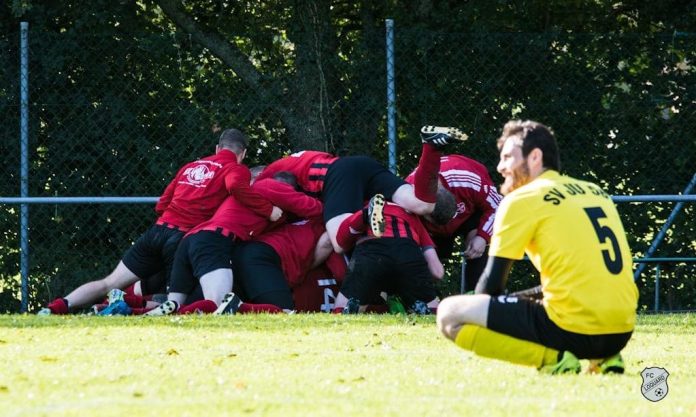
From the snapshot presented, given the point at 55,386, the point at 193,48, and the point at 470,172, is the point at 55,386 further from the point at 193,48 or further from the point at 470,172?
the point at 193,48

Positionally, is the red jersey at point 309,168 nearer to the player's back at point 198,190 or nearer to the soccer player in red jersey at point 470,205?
the player's back at point 198,190

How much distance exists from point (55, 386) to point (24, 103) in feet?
23.4

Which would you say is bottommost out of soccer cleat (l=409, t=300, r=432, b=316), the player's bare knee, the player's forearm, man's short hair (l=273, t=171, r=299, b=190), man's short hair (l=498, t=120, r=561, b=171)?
soccer cleat (l=409, t=300, r=432, b=316)

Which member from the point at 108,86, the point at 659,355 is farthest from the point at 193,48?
the point at 659,355

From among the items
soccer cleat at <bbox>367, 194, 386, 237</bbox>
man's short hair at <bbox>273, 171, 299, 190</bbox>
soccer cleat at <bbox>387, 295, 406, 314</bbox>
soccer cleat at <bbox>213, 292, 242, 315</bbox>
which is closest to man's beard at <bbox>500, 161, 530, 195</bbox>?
soccer cleat at <bbox>367, 194, 386, 237</bbox>

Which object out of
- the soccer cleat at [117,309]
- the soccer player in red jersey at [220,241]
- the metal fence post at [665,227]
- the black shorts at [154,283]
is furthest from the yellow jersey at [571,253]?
the metal fence post at [665,227]

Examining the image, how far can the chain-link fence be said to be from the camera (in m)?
13.1

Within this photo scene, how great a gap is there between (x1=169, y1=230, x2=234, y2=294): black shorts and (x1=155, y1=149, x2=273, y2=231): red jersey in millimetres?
393

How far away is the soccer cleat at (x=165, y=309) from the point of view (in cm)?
1112

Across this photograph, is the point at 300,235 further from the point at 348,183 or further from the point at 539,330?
the point at 539,330

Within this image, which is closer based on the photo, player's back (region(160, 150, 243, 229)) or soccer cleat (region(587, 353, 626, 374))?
soccer cleat (region(587, 353, 626, 374))

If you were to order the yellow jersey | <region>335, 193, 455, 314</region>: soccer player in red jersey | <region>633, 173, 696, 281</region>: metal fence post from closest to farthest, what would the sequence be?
1. the yellow jersey
2. <region>335, 193, 455, 314</region>: soccer player in red jersey
3. <region>633, 173, 696, 281</region>: metal fence post

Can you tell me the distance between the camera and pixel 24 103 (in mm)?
12836

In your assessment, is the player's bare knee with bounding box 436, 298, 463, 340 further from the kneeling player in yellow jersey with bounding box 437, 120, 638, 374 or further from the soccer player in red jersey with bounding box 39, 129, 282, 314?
the soccer player in red jersey with bounding box 39, 129, 282, 314
